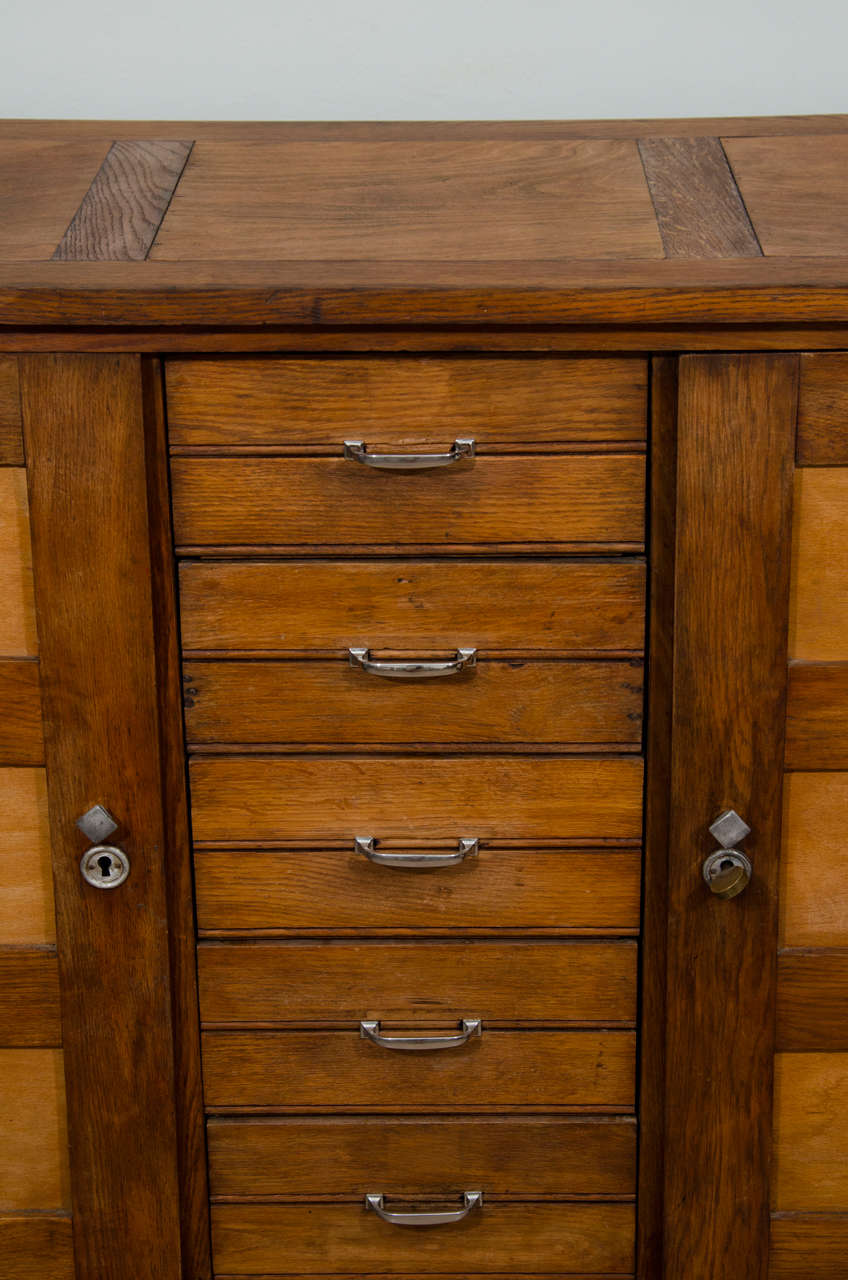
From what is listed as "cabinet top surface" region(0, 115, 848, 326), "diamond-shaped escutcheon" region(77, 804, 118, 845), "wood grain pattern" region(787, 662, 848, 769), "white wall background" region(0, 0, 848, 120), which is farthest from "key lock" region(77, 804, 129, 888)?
"white wall background" region(0, 0, 848, 120)

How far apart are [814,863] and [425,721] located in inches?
18.6

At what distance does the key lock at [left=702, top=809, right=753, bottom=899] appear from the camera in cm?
149

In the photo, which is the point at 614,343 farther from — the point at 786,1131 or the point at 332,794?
the point at 786,1131

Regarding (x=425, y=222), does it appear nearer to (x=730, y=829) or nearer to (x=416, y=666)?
(x=416, y=666)

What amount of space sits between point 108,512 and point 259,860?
0.43 metres

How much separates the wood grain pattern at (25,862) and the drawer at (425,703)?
211 mm

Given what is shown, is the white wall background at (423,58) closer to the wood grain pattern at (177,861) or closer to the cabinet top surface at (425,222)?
the cabinet top surface at (425,222)

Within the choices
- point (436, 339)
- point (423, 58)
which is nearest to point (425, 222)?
point (436, 339)

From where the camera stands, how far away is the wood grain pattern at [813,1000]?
1534 millimetres

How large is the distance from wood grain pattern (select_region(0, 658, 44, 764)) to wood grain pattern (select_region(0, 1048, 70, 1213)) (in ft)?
1.18

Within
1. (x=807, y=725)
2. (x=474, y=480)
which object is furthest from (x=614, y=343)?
(x=807, y=725)

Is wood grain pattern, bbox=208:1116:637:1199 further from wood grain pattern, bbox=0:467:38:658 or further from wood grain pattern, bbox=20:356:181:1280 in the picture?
wood grain pattern, bbox=0:467:38:658

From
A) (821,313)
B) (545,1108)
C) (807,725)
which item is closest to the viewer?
(821,313)

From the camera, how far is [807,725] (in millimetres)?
1485
